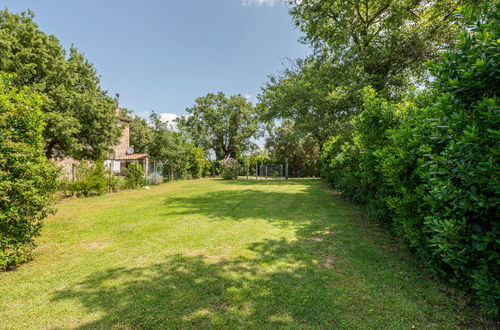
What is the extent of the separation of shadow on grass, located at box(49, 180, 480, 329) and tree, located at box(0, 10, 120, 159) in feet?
36.6

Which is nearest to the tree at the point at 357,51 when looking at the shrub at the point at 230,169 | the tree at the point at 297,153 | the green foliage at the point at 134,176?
the green foliage at the point at 134,176

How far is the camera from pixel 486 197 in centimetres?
191

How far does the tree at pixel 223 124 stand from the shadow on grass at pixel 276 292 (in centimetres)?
3279

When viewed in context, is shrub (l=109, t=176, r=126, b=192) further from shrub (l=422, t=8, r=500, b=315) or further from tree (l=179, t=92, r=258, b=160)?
tree (l=179, t=92, r=258, b=160)

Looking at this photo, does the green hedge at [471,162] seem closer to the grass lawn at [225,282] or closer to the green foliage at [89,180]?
the grass lawn at [225,282]

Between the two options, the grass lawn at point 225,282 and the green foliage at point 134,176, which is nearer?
the grass lawn at point 225,282

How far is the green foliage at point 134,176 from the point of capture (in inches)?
620

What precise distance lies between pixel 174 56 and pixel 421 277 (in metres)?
17.6

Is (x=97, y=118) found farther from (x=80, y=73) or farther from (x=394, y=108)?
(x=394, y=108)

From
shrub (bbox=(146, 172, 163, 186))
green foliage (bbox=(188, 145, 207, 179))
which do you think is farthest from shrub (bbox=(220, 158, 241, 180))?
shrub (bbox=(146, 172, 163, 186))

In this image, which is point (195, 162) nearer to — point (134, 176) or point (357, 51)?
point (134, 176)

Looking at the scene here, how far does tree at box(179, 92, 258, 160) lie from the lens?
121 ft

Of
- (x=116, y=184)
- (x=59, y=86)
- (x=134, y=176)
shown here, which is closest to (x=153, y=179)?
(x=134, y=176)

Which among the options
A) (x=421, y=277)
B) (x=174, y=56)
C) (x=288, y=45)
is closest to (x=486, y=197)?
(x=421, y=277)
